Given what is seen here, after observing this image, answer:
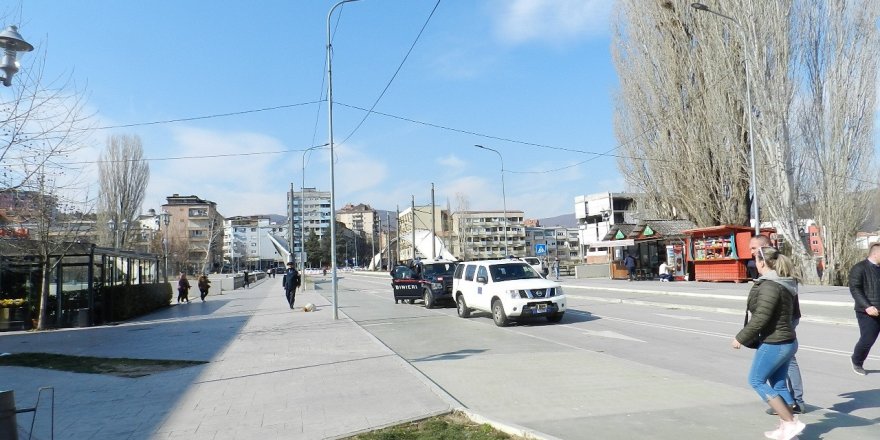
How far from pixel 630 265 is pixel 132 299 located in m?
26.8

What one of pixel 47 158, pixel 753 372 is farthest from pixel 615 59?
pixel 753 372

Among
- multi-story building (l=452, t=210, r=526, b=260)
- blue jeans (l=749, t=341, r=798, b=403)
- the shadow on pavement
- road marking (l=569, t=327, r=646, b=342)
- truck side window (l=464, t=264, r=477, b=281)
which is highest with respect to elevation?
multi-story building (l=452, t=210, r=526, b=260)

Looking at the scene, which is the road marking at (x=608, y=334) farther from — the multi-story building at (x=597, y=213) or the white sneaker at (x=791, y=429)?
the multi-story building at (x=597, y=213)

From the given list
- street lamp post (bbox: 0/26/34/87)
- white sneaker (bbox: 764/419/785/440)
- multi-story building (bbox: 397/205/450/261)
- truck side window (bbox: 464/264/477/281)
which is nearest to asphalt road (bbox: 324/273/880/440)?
white sneaker (bbox: 764/419/785/440)

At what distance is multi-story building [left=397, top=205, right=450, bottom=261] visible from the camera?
213 feet

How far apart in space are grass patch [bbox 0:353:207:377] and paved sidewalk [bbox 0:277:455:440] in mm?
377

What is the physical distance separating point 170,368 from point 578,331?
28.8ft

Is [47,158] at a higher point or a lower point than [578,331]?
higher

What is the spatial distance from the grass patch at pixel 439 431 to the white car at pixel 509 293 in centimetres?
956

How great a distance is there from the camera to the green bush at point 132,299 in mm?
23781

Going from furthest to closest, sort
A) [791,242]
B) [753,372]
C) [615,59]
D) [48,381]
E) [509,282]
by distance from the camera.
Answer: [615,59], [791,242], [509,282], [48,381], [753,372]

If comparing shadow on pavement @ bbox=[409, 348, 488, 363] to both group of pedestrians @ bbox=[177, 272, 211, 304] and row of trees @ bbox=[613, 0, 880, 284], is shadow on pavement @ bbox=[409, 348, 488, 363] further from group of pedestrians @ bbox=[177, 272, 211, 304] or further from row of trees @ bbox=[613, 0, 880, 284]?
group of pedestrians @ bbox=[177, 272, 211, 304]

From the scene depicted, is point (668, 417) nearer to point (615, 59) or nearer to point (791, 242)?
point (791, 242)

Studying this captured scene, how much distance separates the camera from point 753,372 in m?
5.33
